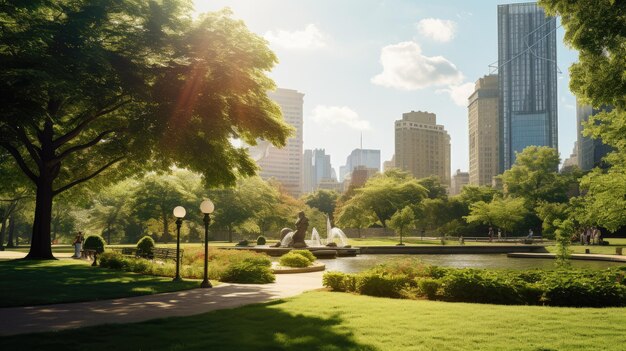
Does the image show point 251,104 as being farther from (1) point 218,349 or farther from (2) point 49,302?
(1) point 218,349

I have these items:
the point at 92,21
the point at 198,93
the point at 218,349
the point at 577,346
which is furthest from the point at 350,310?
the point at 92,21

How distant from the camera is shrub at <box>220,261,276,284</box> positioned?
19031 mm

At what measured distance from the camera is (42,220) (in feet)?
90.7

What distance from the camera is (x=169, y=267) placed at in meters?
21.9

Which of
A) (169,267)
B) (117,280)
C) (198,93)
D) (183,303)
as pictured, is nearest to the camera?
(183,303)

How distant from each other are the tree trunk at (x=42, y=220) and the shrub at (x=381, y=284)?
20.4 meters

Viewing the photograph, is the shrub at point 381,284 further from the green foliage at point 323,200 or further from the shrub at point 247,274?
the green foliage at point 323,200

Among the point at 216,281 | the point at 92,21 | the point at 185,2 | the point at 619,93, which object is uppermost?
the point at 185,2

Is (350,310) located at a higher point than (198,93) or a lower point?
lower

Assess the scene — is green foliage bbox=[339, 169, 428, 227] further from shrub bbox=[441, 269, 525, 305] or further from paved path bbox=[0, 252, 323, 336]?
shrub bbox=[441, 269, 525, 305]

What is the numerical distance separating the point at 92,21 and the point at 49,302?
11.6m

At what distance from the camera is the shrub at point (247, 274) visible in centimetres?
1903

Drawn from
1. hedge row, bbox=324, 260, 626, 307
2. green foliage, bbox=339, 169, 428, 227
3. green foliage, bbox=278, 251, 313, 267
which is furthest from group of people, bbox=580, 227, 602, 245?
hedge row, bbox=324, 260, 626, 307

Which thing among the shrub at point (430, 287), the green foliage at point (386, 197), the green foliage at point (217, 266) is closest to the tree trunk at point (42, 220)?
the green foliage at point (217, 266)
